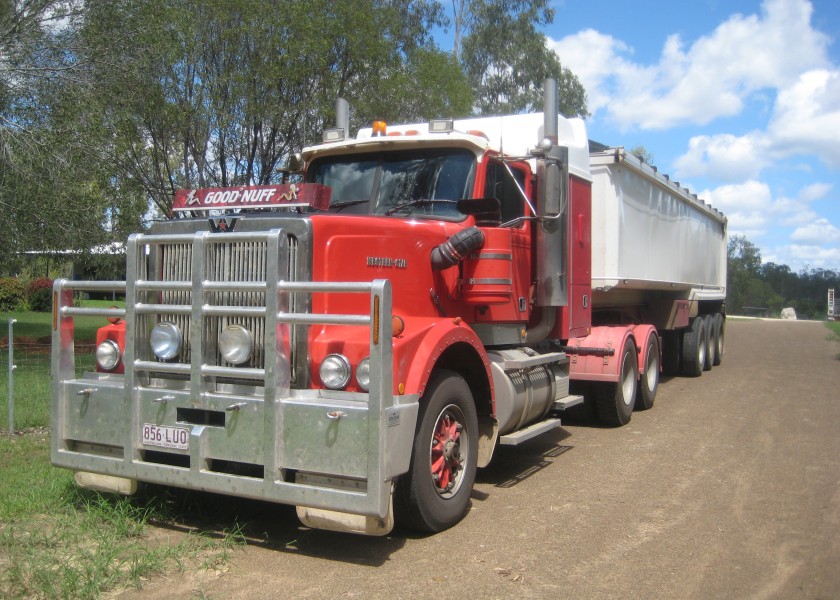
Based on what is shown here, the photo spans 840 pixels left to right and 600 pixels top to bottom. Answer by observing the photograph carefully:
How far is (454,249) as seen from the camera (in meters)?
6.04

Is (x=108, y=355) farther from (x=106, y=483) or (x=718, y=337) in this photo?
(x=718, y=337)

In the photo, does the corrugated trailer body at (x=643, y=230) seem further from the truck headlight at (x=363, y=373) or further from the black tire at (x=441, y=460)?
the truck headlight at (x=363, y=373)

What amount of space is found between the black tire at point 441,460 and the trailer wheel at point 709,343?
11290 mm

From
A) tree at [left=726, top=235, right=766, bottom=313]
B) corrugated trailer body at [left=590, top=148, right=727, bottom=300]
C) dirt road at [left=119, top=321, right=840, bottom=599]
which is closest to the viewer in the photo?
dirt road at [left=119, top=321, right=840, bottom=599]

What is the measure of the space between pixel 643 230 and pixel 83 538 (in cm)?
861

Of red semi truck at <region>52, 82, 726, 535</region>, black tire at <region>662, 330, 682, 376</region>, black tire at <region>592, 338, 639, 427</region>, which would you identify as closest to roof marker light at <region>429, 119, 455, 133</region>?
red semi truck at <region>52, 82, 726, 535</region>

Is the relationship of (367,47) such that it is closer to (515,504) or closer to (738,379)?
(738,379)

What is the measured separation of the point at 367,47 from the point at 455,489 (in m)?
12.9

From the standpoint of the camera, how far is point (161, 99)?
14992mm

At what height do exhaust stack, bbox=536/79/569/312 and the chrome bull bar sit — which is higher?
exhaust stack, bbox=536/79/569/312

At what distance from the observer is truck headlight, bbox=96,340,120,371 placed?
552 centimetres

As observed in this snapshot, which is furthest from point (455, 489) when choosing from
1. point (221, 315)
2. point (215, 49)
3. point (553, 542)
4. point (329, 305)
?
point (215, 49)

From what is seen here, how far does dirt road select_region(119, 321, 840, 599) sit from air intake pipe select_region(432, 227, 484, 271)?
6.20ft

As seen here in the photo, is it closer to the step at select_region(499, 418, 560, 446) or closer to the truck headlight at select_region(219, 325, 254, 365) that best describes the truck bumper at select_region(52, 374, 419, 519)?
the truck headlight at select_region(219, 325, 254, 365)
